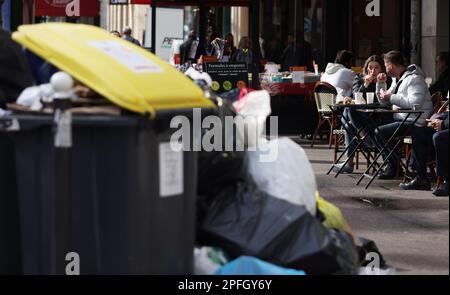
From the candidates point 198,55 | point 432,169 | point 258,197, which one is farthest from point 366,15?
point 258,197

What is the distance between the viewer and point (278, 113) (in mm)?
17688

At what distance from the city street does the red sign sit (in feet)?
30.0

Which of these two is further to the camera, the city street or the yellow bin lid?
the city street

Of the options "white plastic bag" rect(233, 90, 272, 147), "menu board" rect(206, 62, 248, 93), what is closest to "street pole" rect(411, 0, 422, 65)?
"menu board" rect(206, 62, 248, 93)

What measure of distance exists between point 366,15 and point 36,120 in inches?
650

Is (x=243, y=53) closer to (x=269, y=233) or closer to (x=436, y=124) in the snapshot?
(x=436, y=124)

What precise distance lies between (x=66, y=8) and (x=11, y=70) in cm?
1535

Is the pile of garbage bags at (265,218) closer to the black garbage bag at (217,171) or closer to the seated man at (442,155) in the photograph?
the black garbage bag at (217,171)

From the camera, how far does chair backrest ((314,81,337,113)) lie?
15273 mm

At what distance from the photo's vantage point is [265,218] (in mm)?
5793

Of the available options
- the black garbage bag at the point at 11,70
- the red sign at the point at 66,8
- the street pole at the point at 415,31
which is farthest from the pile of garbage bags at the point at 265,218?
the red sign at the point at 66,8

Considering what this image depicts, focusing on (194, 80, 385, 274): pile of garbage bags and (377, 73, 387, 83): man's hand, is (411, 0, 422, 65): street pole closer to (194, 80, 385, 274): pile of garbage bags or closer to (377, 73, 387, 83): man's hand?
(377, 73, 387, 83): man's hand

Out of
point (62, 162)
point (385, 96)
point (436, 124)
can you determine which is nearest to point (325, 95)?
point (385, 96)

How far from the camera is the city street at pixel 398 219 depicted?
7.68 metres
